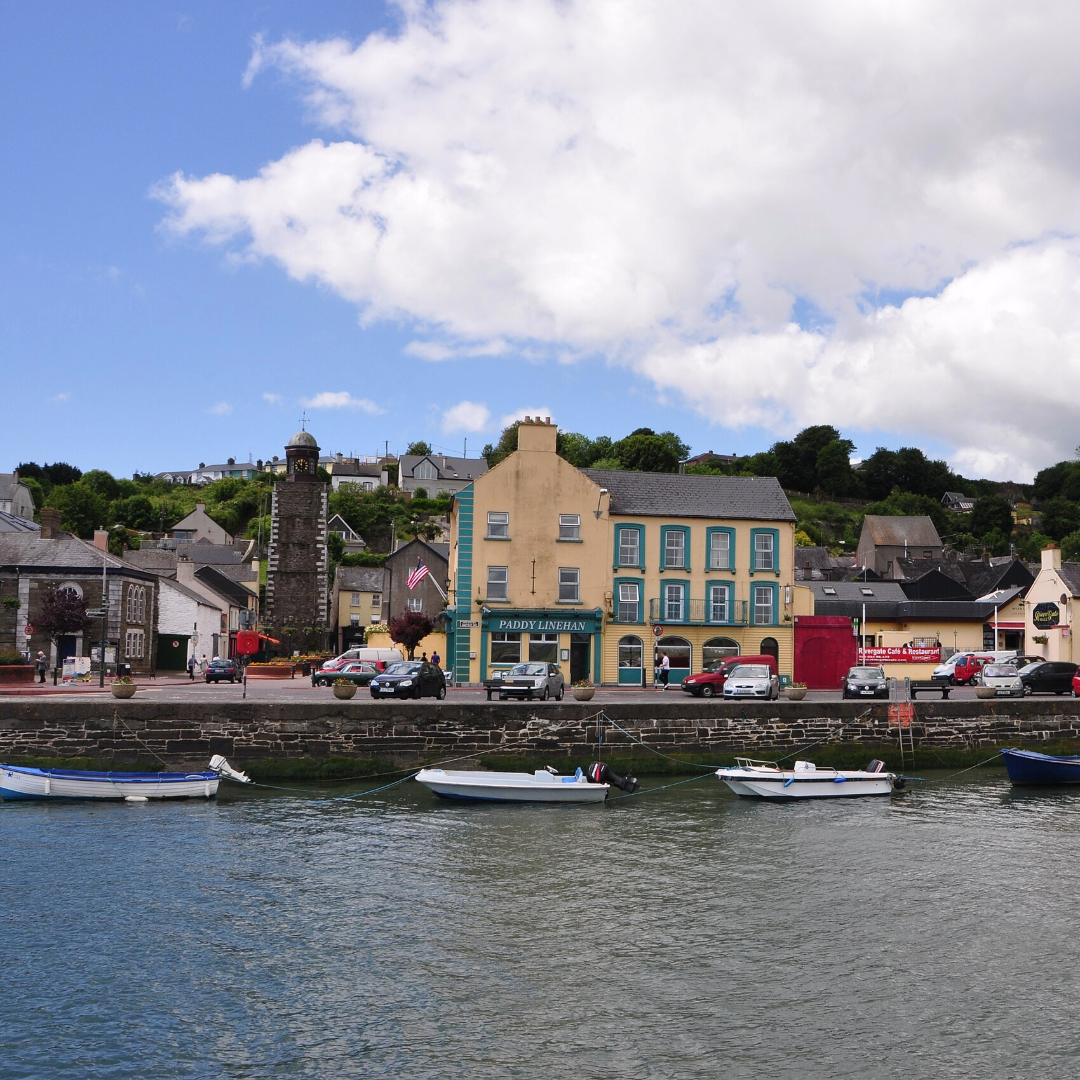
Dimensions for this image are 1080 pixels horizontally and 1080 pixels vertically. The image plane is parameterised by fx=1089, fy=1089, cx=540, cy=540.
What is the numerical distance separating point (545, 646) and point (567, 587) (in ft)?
10.2

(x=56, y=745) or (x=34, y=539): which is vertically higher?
(x=34, y=539)

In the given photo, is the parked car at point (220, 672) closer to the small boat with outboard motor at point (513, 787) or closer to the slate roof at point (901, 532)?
the small boat with outboard motor at point (513, 787)

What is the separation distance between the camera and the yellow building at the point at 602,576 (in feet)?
173

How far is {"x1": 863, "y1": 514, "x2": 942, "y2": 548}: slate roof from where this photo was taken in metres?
124

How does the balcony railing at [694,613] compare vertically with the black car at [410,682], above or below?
above

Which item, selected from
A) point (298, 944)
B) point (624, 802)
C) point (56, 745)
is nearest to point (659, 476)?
point (624, 802)

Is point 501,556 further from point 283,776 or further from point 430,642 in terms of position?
point 283,776

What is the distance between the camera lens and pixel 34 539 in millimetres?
57062

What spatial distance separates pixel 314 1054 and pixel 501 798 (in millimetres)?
15890

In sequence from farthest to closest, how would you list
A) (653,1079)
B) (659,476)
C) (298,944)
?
(659,476), (298,944), (653,1079)

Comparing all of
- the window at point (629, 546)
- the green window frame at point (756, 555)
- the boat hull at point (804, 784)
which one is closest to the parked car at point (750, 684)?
the boat hull at point (804, 784)

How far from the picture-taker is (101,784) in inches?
1078

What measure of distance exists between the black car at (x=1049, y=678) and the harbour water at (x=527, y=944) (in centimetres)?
1998

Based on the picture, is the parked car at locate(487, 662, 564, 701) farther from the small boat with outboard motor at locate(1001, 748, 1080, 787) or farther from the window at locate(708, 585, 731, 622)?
the window at locate(708, 585, 731, 622)
